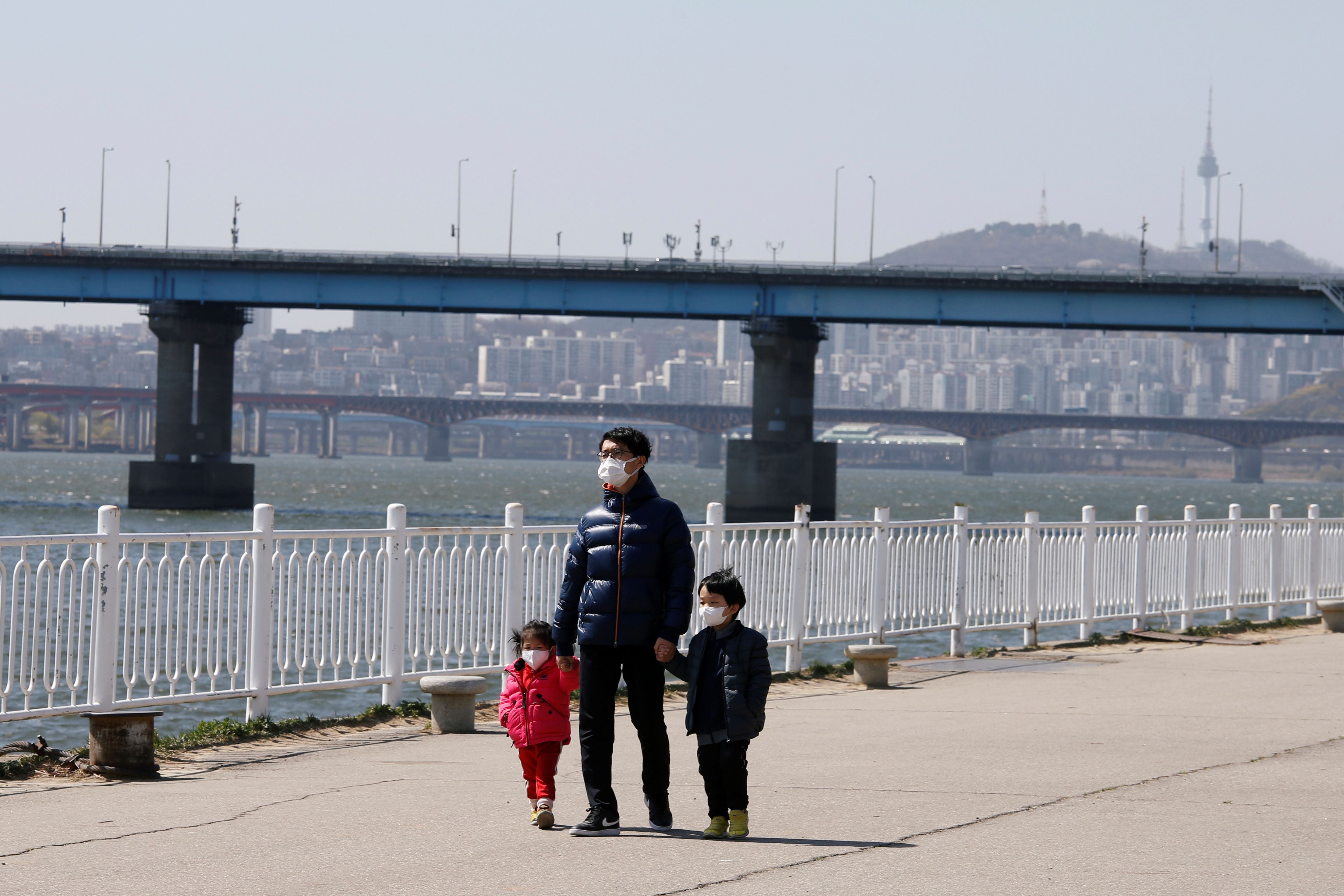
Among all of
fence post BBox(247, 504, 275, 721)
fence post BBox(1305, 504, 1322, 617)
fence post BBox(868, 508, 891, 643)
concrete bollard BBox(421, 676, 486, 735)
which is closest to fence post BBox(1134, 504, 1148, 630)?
fence post BBox(1305, 504, 1322, 617)

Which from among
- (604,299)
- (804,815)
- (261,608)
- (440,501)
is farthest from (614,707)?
(440,501)

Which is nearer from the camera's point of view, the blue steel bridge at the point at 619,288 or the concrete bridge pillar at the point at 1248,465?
the blue steel bridge at the point at 619,288

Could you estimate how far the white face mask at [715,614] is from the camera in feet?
26.0

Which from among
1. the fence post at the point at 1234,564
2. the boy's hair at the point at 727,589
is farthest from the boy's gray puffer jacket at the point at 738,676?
the fence post at the point at 1234,564

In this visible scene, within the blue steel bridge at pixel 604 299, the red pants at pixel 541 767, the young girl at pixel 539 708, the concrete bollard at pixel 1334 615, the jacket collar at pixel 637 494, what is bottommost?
the concrete bollard at pixel 1334 615

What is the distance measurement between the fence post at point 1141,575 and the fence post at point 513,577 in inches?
365

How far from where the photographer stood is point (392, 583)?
12078 mm

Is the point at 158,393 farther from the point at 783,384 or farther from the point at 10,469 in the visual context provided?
the point at 10,469

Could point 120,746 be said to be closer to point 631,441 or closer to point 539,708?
point 539,708

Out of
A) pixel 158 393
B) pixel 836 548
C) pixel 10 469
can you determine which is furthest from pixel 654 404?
pixel 836 548

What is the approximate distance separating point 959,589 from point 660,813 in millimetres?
9498

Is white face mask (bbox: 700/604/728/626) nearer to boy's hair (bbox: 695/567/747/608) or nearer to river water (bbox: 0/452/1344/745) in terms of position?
boy's hair (bbox: 695/567/747/608)

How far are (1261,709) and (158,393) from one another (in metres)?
60.2

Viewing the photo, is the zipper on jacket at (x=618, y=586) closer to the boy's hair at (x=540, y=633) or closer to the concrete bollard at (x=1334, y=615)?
the boy's hair at (x=540, y=633)
